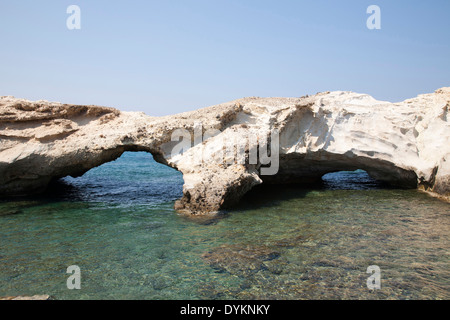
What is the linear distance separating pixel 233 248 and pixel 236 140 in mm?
4813

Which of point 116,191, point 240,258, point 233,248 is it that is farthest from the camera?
point 116,191

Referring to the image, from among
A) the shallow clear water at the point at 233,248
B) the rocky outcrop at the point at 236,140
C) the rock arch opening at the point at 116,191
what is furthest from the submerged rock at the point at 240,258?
the rock arch opening at the point at 116,191

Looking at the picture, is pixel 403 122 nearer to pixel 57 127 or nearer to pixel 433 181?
pixel 433 181

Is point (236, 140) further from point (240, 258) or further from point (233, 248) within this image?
point (240, 258)


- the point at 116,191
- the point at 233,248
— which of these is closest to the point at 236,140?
the point at 233,248

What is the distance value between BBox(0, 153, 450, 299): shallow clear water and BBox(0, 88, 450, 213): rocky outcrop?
1108 mm

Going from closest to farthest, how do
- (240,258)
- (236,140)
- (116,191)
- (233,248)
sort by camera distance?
1. (240,258)
2. (233,248)
3. (236,140)
4. (116,191)

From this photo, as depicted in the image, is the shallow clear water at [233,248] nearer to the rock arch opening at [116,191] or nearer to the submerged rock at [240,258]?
the submerged rock at [240,258]

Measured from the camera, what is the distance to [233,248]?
731 centimetres

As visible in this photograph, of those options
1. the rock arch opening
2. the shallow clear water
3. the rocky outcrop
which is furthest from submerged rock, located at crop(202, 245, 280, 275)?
the rock arch opening

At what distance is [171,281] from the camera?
5.86 m

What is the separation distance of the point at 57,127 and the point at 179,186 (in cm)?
626

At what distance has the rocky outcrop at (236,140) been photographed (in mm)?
11180
